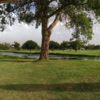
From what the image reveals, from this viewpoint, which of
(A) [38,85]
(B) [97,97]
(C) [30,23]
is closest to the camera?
(B) [97,97]

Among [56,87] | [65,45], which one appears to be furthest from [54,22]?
[65,45]

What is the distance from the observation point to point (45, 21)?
37375mm

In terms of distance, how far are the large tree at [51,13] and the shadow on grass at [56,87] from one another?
19749mm

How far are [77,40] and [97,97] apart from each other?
29.9 m

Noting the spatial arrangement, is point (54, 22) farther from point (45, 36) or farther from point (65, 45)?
point (65, 45)

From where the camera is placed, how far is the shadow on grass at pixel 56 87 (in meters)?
14.8

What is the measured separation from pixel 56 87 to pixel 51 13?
23.6 m

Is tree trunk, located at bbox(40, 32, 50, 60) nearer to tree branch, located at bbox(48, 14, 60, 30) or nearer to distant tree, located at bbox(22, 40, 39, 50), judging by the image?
tree branch, located at bbox(48, 14, 60, 30)

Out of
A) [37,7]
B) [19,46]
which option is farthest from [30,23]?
[19,46]

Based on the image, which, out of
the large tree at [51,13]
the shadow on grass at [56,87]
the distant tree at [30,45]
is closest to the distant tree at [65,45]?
the distant tree at [30,45]

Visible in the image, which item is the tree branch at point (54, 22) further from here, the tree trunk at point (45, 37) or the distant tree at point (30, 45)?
the distant tree at point (30, 45)

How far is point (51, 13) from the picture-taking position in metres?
38.6

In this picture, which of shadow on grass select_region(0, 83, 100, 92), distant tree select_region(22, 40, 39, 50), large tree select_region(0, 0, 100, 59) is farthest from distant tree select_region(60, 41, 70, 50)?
shadow on grass select_region(0, 83, 100, 92)

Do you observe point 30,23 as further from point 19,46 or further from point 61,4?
point 19,46
